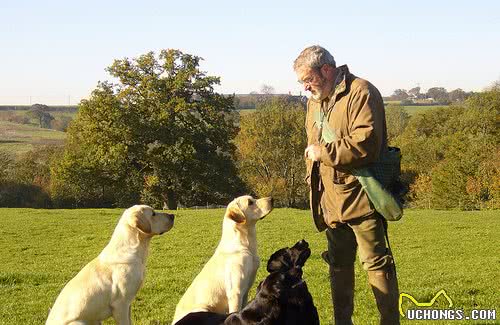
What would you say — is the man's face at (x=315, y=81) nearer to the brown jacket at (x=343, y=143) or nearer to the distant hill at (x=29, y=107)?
the brown jacket at (x=343, y=143)

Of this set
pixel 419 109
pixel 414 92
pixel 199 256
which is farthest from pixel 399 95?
pixel 199 256

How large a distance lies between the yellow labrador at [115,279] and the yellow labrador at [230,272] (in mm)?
602

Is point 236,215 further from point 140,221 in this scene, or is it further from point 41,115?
point 41,115

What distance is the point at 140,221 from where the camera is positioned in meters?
6.36

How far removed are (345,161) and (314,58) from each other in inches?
38.3

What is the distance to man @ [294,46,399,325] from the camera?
17.7 feet

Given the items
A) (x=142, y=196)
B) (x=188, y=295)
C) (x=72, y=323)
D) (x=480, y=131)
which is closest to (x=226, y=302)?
(x=188, y=295)

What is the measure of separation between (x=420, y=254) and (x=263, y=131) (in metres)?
44.2

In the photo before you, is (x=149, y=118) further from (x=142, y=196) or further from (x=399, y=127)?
(x=399, y=127)

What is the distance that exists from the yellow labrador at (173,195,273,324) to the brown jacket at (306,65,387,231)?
99 cm

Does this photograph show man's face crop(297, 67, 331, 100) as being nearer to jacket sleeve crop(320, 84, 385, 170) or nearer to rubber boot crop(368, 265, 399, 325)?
jacket sleeve crop(320, 84, 385, 170)

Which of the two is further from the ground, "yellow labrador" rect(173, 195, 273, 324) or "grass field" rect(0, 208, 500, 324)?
"yellow labrador" rect(173, 195, 273, 324)

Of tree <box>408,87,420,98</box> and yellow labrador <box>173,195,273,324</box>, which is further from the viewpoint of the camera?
tree <box>408,87,420,98</box>

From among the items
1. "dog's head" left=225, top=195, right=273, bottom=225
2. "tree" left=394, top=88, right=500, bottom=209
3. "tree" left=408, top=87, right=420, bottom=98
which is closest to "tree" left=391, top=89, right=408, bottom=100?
"tree" left=408, top=87, right=420, bottom=98
